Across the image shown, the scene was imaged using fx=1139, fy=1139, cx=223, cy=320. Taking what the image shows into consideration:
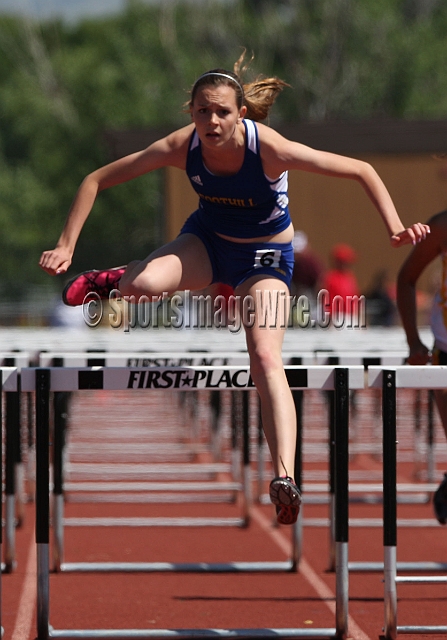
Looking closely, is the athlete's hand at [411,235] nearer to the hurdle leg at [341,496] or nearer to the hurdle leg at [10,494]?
the hurdle leg at [341,496]

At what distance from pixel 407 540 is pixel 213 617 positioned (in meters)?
2.36

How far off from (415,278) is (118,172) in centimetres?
159

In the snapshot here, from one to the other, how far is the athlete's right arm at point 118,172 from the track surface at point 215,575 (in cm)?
180

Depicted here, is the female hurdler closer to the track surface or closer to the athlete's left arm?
the athlete's left arm

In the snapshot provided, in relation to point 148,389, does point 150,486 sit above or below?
below

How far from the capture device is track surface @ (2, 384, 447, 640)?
538 cm

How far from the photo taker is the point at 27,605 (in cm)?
562

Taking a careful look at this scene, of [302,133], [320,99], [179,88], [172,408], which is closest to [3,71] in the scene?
[179,88]

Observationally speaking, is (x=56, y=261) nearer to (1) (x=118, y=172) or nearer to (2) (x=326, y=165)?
(1) (x=118, y=172)

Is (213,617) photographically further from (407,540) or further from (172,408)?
(172,408)

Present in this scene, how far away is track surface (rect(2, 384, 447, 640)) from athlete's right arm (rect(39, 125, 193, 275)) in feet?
→ 5.91

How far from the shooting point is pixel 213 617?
5.39m

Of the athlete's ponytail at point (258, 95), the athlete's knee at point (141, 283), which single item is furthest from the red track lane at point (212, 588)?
the athlete's ponytail at point (258, 95)

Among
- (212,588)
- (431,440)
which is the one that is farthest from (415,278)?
(431,440)
